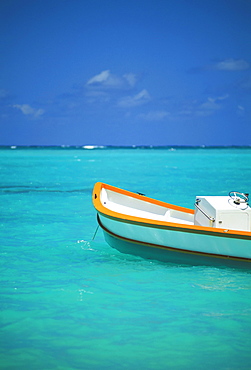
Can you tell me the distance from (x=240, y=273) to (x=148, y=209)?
3.14m

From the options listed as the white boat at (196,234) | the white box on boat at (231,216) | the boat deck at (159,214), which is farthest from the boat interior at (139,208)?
the white box on boat at (231,216)

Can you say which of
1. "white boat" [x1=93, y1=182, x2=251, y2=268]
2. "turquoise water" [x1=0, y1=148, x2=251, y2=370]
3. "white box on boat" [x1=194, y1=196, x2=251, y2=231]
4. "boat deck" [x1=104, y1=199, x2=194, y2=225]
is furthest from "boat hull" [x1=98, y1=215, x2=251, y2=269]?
"boat deck" [x1=104, y1=199, x2=194, y2=225]

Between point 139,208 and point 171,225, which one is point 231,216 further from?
point 139,208

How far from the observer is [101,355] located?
17.5 feet

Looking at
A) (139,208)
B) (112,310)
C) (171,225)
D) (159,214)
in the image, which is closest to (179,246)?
(171,225)

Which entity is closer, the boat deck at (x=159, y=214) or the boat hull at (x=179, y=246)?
the boat hull at (x=179, y=246)

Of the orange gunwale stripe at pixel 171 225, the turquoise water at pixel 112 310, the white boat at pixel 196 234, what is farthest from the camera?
the white boat at pixel 196 234

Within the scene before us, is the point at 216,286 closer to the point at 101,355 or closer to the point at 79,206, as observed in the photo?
the point at 101,355

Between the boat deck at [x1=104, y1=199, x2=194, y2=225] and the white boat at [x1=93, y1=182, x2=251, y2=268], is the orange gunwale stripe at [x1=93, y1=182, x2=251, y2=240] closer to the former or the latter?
the white boat at [x1=93, y1=182, x2=251, y2=268]

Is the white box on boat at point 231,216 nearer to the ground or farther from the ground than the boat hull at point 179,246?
farther from the ground

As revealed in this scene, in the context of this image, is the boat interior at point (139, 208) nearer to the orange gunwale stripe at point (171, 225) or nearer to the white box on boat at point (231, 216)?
the orange gunwale stripe at point (171, 225)

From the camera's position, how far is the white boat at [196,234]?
304 inches

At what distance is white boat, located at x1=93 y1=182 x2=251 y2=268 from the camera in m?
7.71

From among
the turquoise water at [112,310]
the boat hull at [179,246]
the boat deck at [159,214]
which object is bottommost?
the turquoise water at [112,310]
